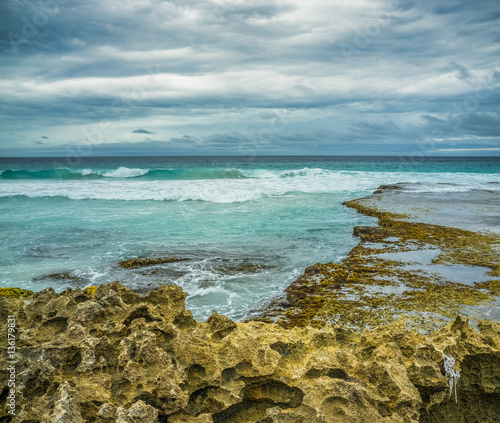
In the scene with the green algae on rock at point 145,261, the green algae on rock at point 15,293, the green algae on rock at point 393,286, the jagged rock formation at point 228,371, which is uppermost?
the jagged rock formation at point 228,371

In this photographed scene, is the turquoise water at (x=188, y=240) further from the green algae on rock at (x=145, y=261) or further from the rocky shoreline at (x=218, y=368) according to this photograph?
the rocky shoreline at (x=218, y=368)

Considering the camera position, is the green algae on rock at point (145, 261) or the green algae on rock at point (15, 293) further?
the green algae on rock at point (145, 261)

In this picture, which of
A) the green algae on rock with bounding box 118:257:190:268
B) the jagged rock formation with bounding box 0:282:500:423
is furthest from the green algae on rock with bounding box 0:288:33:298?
the green algae on rock with bounding box 118:257:190:268

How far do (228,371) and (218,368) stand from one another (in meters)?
0.14

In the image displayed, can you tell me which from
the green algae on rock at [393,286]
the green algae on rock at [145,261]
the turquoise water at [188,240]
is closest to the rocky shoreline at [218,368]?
the green algae on rock at [393,286]

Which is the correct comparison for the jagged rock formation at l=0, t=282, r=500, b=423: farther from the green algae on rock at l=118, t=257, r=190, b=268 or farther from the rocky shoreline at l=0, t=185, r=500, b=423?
the green algae on rock at l=118, t=257, r=190, b=268

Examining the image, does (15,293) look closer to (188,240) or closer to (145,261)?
(145,261)

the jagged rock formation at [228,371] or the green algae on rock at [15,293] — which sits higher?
the jagged rock formation at [228,371]

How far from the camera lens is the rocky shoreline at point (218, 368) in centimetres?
291

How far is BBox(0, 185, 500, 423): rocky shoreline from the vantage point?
114 inches

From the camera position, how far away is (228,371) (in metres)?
3.55

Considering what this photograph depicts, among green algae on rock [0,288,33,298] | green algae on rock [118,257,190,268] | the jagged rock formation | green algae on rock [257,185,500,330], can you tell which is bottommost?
green algae on rock [118,257,190,268]

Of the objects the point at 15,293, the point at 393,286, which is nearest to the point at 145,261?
the point at 15,293

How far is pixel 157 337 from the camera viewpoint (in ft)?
12.5
